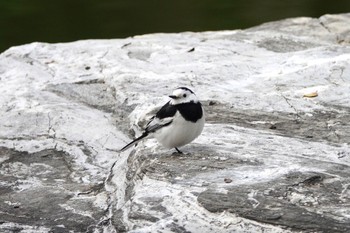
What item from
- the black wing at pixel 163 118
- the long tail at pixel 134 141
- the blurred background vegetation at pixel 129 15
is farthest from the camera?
the blurred background vegetation at pixel 129 15

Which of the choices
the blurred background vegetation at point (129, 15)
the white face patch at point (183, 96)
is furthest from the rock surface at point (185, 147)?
the blurred background vegetation at point (129, 15)

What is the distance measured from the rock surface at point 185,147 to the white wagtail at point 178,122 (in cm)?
10

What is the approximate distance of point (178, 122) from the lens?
612 centimetres

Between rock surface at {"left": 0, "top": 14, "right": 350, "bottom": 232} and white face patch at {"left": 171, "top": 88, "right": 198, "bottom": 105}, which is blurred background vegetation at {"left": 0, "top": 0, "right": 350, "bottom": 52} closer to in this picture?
rock surface at {"left": 0, "top": 14, "right": 350, "bottom": 232}

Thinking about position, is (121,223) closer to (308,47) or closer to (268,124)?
(268,124)

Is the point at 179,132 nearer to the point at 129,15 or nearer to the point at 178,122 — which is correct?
the point at 178,122

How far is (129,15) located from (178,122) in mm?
8449

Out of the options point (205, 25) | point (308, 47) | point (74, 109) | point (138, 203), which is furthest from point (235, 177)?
point (205, 25)

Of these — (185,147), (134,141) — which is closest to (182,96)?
(185,147)

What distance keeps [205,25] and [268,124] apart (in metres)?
7.30

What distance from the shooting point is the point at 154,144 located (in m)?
6.43

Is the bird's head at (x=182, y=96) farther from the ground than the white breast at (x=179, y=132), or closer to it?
farther from the ground

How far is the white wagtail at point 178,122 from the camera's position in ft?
19.9

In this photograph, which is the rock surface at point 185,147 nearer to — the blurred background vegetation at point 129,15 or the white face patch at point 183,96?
the white face patch at point 183,96
